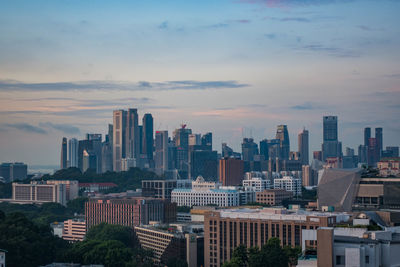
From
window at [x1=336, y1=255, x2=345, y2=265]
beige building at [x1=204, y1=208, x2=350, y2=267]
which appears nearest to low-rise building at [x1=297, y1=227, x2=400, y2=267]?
window at [x1=336, y1=255, x2=345, y2=265]

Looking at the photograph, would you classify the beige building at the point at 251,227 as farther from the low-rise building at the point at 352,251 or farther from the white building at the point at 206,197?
the white building at the point at 206,197

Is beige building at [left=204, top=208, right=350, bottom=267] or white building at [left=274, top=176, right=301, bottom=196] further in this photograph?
white building at [left=274, top=176, right=301, bottom=196]

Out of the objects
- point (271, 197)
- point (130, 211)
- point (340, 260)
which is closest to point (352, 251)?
point (340, 260)

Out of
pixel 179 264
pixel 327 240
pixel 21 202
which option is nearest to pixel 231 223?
pixel 179 264

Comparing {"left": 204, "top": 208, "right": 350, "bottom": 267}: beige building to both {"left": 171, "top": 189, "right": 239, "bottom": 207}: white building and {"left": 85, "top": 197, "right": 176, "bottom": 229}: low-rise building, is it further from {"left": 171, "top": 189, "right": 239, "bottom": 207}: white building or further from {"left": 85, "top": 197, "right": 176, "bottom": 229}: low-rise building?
{"left": 171, "top": 189, "right": 239, "bottom": 207}: white building

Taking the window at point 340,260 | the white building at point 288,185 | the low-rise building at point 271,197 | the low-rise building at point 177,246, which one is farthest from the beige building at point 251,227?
the white building at point 288,185

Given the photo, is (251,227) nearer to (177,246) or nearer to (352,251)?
(177,246)

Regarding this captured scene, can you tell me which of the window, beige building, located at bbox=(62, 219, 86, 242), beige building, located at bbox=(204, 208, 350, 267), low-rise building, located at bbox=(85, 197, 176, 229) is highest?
the window

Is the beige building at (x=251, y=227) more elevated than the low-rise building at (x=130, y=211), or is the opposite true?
the beige building at (x=251, y=227)

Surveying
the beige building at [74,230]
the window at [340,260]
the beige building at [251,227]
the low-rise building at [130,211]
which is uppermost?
the window at [340,260]

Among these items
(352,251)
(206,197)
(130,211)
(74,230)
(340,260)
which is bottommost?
(74,230)

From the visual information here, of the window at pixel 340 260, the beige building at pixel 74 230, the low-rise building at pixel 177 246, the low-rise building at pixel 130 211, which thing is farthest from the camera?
the low-rise building at pixel 130 211
